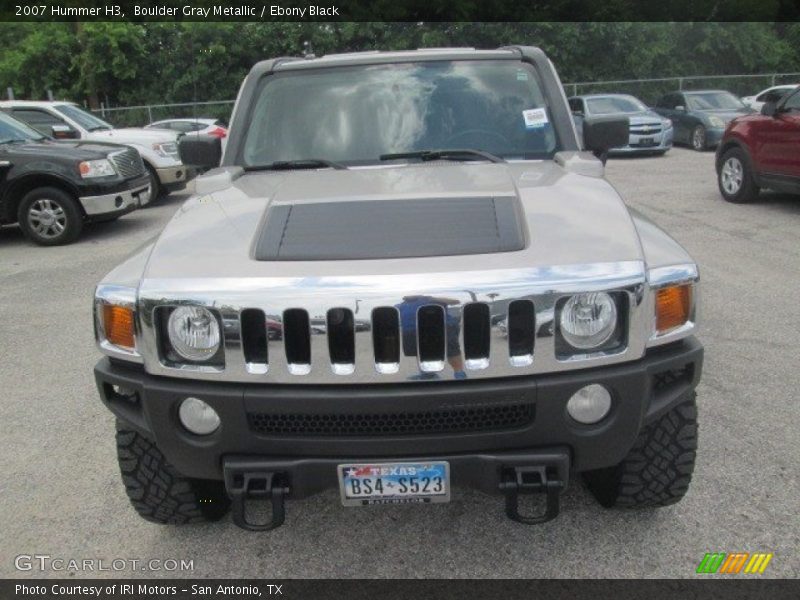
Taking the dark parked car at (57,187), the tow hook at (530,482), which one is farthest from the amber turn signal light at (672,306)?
the dark parked car at (57,187)

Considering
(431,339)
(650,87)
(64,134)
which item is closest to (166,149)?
(64,134)

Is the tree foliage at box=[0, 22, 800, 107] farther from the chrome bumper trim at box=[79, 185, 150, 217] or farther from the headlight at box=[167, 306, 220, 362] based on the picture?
the headlight at box=[167, 306, 220, 362]

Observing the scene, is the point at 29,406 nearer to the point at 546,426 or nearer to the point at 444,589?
the point at 444,589

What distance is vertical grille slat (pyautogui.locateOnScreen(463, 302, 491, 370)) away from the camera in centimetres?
225

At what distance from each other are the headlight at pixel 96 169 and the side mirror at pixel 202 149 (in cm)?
579

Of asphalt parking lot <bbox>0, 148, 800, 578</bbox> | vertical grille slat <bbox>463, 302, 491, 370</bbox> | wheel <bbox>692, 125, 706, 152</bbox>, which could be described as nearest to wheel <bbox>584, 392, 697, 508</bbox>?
asphalt parking lot <bbox>0, 148, 800, 578</bbox>

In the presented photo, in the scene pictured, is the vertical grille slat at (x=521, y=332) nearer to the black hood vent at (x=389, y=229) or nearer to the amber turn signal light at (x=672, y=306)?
the black hood vent at (x=389, y=229)

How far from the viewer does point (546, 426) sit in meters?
2.33

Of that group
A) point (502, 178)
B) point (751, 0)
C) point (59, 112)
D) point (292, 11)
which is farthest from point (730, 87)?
point (502, 178)

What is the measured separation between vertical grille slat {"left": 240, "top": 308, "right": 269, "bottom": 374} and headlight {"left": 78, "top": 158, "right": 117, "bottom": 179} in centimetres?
780

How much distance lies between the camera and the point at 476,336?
2.28 meters

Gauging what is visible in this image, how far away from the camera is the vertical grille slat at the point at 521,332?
2260 millimetres

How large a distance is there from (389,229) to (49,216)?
8.06 meters

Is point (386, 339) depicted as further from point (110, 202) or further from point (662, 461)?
point (110, 202)
